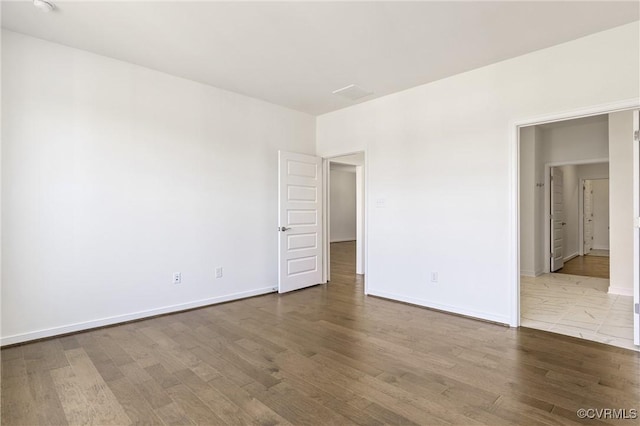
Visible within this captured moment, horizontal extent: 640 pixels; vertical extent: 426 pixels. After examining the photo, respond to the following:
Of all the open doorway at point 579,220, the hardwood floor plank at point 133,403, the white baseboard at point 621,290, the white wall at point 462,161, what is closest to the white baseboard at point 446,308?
the white wall at point 462,161

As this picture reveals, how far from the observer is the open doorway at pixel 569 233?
12.0ft

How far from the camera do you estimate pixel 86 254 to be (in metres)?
3.28

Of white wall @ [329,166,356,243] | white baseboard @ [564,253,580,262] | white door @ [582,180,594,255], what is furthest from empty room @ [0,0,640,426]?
white wall @ [329,166,356,243]

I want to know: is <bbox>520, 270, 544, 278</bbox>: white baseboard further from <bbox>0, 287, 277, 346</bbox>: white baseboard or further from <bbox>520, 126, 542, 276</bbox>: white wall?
<bbox>0, 287, 277, 346</bbox>: white baseboard

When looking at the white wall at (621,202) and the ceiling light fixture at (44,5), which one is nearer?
the ceiling light fixture at (44,5)

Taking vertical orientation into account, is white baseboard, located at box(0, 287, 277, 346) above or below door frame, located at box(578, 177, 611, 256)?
below

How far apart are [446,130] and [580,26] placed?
1.48 meters

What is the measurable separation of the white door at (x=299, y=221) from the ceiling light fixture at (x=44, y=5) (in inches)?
109

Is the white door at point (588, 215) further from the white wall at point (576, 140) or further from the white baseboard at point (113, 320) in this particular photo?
the white baseboard at point (113, 320)

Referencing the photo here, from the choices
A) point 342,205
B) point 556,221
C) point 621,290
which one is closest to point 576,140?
point 556,221

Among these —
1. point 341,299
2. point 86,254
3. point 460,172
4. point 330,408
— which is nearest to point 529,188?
point 460,172

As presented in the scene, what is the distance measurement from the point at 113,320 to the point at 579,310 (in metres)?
5.40

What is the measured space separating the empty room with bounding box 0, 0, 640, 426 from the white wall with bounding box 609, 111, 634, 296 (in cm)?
3

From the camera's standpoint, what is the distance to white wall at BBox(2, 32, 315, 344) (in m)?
2.96
